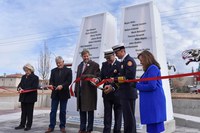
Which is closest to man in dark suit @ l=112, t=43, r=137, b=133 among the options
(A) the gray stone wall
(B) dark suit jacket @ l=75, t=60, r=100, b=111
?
(B) dark suit jacket @ l=75, t=60, r=100, b=111

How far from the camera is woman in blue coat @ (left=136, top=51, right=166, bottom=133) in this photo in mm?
3717

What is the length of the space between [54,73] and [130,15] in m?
2.74

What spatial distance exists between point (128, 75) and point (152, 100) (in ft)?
3.07

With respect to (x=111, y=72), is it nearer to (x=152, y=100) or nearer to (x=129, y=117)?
(x=129, y=117)

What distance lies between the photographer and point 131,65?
4.62 m

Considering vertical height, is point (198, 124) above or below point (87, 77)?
below

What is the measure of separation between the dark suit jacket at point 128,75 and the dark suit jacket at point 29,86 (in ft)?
9.29

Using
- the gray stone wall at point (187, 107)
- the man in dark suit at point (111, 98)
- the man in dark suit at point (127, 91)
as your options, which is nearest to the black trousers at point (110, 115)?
the man in dark suit at point (111, 98)

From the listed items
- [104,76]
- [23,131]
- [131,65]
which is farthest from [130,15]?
[23,131]

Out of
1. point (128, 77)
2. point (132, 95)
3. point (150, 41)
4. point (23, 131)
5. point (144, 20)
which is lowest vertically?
point (23, 131)

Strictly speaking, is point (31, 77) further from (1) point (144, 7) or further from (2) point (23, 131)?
(1) point (144, 7)

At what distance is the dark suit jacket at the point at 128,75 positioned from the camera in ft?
15.1

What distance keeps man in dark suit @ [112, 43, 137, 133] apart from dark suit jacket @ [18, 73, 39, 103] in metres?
2.82

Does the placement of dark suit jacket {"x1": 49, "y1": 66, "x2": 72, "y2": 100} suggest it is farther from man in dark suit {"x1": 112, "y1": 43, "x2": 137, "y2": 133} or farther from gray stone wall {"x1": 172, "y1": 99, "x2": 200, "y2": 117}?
gray stone wall {"x1": 172, "y1": 99, "x2": 200, "y2": 117}
